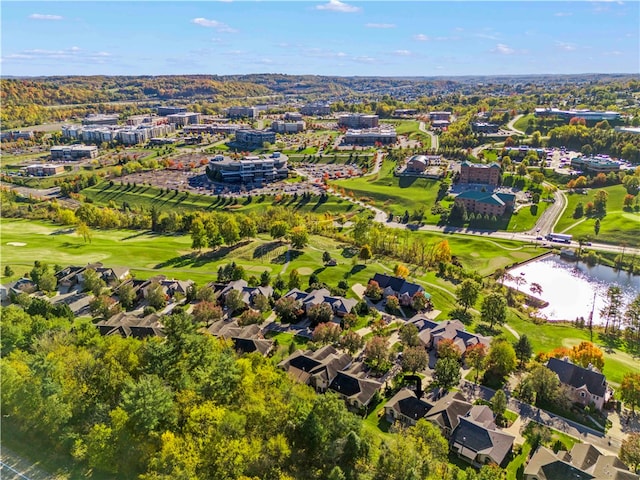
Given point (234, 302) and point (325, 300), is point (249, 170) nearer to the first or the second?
point (234, 302)

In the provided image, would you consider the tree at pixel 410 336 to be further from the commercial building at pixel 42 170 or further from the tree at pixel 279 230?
the commercial building at pixel 42 170

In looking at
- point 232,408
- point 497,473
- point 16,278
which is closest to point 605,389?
point 497,473

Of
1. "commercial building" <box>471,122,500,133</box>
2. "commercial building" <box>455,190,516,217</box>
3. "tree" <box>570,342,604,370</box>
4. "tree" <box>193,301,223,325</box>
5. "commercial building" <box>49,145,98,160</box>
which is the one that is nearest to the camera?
"tree" <box>570,342,604,370</box>

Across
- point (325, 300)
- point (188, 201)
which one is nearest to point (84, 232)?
point (188, 201)

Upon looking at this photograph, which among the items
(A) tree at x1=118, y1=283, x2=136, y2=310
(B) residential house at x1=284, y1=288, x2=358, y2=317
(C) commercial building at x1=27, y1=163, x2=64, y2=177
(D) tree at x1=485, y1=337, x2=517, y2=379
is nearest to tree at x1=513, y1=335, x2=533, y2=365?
(D) tree at x1=485, y1=337, x2=517, y2=379

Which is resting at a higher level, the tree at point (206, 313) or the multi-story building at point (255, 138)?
the multi-story building at point (255, 138)

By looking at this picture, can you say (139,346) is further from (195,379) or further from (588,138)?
(588,138)

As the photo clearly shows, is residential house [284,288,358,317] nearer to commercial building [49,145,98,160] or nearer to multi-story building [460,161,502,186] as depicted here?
multi-story building [460,161,502,186]

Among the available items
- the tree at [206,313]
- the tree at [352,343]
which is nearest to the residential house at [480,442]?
the tree at [352,343]
